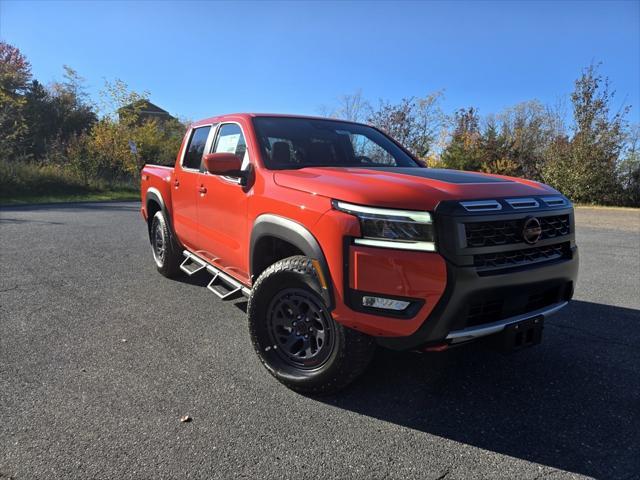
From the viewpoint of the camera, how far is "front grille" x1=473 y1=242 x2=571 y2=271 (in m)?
2.42

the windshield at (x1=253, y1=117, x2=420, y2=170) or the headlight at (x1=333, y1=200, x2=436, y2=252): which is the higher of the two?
the windshield at (x1=253, y1=117, x2=420, y2=170)

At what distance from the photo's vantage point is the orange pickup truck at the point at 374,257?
2.32 metres

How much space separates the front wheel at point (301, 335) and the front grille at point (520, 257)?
79cm

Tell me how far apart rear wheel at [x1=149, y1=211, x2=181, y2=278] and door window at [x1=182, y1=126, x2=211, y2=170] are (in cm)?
90

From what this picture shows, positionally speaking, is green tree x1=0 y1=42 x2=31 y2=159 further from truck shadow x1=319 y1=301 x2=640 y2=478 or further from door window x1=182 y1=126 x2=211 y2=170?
truck shadow x1=319 y1=301 x2=640 y2=478

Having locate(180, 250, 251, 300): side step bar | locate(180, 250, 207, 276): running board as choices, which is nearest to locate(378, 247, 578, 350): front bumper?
locate(180, 250, 251, 300): side step bar

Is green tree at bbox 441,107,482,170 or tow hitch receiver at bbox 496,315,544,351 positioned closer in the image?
tow hitch receiver at bbox 496,315,544,351

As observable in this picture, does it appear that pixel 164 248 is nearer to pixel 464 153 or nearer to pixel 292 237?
pixel 292 237

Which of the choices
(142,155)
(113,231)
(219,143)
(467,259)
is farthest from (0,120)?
(467,259)

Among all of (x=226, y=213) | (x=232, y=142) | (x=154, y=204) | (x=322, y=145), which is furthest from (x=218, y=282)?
(x=322, y=145)

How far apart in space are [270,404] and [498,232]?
5.62 ft

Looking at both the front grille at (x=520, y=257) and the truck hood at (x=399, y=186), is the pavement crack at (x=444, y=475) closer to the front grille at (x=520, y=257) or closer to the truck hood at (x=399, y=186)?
the front grille at (x=520, y=257)

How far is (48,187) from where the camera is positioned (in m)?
19.3

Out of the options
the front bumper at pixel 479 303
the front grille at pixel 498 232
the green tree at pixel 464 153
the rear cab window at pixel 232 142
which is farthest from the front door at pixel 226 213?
the green tree at pixel 464 153
